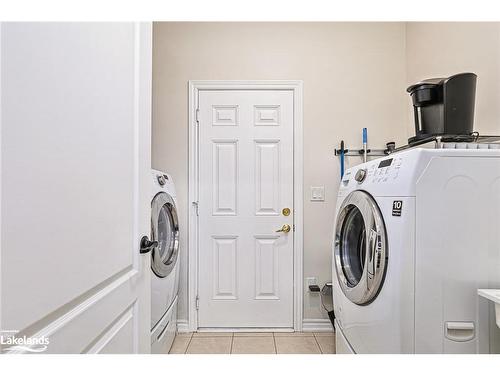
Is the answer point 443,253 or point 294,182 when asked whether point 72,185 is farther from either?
point 294,182

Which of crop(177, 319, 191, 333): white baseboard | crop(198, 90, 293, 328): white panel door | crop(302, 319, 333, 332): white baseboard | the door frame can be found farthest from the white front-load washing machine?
crop(302, 319, 333, 332): white baseboard

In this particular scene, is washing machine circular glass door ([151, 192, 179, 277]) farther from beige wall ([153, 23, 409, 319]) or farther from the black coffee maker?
the black coffee maker

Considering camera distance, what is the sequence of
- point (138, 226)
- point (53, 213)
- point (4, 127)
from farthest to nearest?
point (138, 226)
point (53, 213)
point (4, 127)

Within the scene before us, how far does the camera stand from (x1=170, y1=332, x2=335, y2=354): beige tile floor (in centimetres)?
227

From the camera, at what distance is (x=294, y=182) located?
260 centimetres

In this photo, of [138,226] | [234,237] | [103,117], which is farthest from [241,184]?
[103,117]

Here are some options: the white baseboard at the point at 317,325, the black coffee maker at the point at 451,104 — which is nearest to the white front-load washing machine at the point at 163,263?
the white baseboard at the point at 317,325

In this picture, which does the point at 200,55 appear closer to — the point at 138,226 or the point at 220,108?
the point at 220,108

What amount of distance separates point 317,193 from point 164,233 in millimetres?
1241

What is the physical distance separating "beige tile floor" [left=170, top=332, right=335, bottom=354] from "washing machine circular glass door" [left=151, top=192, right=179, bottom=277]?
2.20 ft

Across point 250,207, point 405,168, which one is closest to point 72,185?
point 405,168

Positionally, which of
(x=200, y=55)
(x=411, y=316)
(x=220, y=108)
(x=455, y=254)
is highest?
(x=200, y=55)

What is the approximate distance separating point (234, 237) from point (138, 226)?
5.24 feet

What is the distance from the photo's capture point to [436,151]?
121 cm
